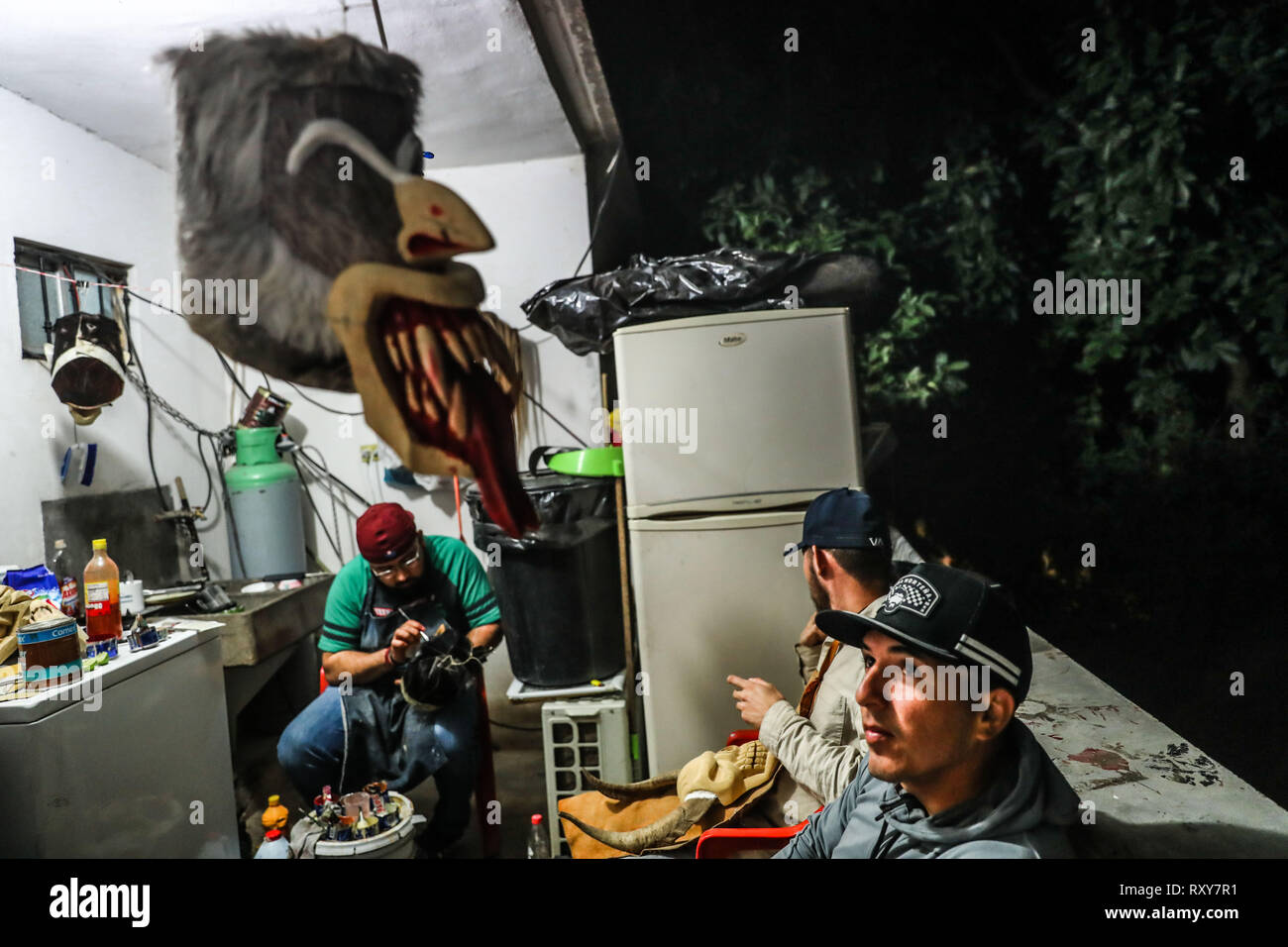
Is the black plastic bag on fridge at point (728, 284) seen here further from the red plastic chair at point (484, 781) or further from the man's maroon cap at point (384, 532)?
the red plastic chair at point (484, 781)

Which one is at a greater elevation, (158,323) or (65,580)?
(158,323)

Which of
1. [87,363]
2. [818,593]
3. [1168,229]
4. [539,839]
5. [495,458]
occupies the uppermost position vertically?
[1168,229]

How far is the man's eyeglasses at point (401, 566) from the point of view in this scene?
1.04m

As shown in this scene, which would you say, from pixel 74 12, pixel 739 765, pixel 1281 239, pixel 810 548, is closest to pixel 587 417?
pixel 810 548

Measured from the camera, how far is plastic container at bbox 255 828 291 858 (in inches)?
44.3

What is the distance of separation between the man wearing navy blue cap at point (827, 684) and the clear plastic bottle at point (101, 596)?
0.85m

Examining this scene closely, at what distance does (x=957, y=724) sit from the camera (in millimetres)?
851

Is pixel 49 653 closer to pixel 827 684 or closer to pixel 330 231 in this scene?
pixel 330 231

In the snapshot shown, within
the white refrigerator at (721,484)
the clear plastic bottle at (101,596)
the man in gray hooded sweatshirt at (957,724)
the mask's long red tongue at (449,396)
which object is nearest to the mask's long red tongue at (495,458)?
the mask's long red tongue at (449,396)

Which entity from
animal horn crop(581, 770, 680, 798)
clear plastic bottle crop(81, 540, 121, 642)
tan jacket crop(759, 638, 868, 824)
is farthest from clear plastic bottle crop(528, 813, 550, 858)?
clear plastic bottle crop(81, 540, 121, 642)

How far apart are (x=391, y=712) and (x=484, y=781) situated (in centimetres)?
24

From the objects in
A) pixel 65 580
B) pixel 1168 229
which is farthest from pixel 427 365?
pixel 1168 229

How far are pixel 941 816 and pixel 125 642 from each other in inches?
46.5

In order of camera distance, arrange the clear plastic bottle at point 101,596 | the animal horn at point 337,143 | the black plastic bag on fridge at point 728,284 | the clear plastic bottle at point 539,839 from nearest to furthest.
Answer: the animal horn at point 337,143 → the clear plastic bottle at point 101,596 → the black plastic bag on fridge at point 728,284 → the clear plastic bottle at point 539,839
